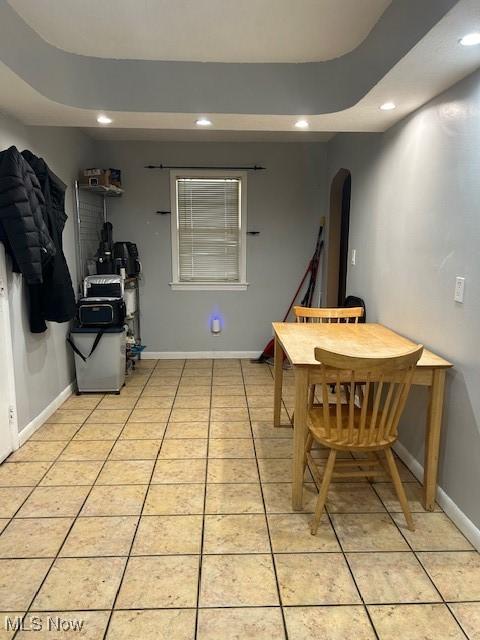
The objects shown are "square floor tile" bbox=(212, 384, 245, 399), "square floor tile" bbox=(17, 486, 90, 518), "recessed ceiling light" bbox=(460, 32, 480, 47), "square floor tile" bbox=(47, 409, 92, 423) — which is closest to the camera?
"recessed ceiling light" bbox=(460, 32, 480, 47)

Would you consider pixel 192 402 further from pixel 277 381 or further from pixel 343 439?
pixel 343 439

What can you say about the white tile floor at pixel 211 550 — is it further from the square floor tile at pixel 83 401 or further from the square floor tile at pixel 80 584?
the square floor tile at pixel 83 401

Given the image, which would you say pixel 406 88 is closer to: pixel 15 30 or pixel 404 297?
pixel 404 297

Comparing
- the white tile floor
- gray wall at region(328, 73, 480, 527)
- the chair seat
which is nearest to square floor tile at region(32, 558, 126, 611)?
the white tile floor

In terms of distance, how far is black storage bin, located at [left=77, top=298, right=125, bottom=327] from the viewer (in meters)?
3.83

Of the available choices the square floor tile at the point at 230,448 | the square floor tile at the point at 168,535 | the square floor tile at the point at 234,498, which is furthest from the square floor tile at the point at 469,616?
the square floor tile at the point at 230,448

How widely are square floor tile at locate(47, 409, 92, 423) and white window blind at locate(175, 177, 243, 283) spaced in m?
2.04

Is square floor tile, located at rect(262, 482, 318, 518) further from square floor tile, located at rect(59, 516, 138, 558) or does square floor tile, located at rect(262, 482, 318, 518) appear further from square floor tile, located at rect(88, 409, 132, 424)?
square floor tile, located at rect(88, 409, 132, 424)

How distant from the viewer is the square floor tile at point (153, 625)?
5.05 ft

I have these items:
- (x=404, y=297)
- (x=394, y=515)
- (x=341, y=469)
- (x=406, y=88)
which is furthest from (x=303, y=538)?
(x=406, y=88)

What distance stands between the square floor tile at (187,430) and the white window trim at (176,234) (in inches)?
82.8

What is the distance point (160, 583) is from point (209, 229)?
153 inches

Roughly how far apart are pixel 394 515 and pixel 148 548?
1226 mm

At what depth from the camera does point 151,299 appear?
511 centimetres
